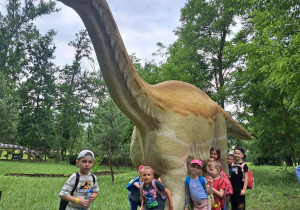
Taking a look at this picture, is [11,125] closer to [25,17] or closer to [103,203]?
[25,17]

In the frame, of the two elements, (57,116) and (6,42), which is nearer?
(6,42)

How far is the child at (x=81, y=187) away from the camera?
218 centimetres

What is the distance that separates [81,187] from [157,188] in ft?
2.54

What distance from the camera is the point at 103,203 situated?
5398mm

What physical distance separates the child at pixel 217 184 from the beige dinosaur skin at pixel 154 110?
26cm

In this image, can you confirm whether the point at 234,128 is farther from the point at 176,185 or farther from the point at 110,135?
the point at 110,135

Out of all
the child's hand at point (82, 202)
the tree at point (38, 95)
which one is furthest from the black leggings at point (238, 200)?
the tree at point (38, 95)

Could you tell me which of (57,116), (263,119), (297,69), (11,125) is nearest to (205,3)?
(263,119)

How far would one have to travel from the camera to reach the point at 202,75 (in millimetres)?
10938

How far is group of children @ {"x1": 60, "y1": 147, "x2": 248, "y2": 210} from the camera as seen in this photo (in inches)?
89.4

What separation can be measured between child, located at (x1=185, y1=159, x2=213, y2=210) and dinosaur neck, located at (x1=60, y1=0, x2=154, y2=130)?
28.2 inches

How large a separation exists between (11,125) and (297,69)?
754 inches

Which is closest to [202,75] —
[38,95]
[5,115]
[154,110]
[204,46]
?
[204,46]

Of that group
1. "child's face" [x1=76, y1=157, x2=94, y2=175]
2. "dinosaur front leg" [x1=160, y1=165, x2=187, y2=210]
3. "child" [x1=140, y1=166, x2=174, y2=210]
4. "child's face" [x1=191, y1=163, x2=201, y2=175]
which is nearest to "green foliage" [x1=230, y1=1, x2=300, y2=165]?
"child's face" [x1=191, y1=163, x2=201, y2=175]
